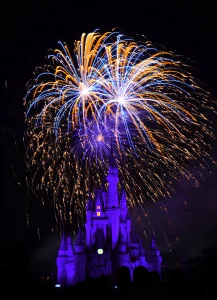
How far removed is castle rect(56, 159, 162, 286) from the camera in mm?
87000

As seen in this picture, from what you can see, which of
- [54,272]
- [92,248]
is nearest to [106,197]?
[92,248]

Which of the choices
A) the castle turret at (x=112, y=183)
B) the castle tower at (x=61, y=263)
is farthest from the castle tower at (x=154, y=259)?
the castle tower at (x=61, y=263)

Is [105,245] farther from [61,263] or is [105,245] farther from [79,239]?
[61,263]

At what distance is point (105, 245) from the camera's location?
292 ft

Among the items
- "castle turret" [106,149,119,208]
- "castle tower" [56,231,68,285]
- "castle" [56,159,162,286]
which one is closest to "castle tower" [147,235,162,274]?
"castle" [56,159,162,286]

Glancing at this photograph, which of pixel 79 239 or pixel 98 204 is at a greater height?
pixel 98 204

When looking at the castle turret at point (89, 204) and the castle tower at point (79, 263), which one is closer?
the castle tower at point (79, 263)

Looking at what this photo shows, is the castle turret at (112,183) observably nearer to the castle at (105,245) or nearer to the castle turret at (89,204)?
the castle at (105,245)

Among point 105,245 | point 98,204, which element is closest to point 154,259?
point 105,245

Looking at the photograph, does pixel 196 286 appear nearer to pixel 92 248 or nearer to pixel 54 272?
pixel 92 248

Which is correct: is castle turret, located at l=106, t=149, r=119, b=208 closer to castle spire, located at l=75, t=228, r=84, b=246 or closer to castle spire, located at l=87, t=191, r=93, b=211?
castle spire, located at l=87, t=191, r=93, b=211

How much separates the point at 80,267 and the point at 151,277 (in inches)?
2797

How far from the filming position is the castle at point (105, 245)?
87.0 meters

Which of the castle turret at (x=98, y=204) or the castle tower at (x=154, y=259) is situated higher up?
the castle turret at (x=98, y=204)
